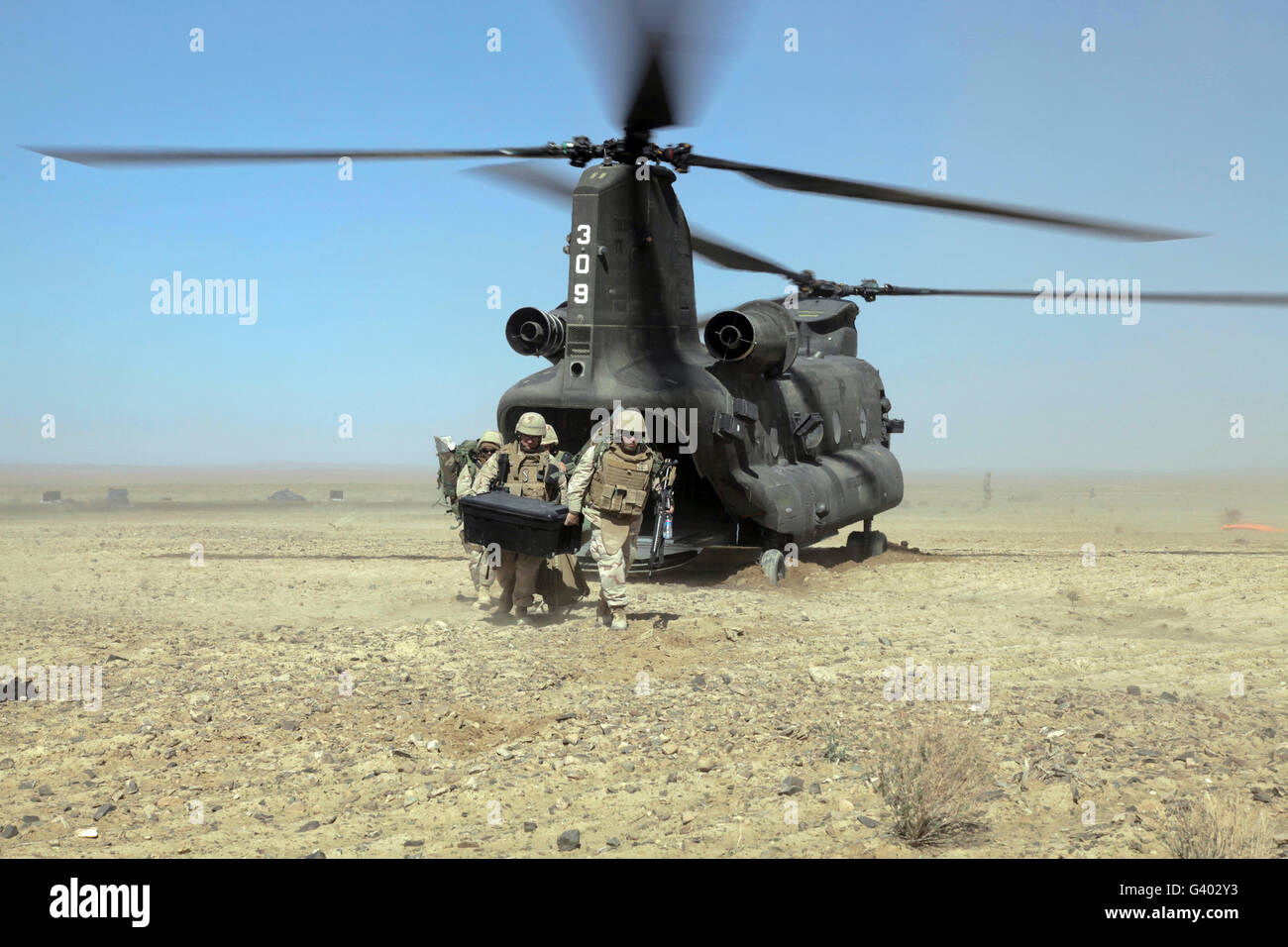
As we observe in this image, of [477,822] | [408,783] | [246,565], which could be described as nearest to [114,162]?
[408,783]

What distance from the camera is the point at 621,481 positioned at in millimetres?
9648

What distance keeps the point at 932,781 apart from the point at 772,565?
7930mm

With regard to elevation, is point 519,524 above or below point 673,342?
below

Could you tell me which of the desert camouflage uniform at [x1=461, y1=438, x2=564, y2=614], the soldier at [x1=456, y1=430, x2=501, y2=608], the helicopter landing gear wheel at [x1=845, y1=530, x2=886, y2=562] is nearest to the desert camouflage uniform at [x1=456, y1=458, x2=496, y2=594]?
the soldier at [x1=456, y1=430, x2=501, y2=608]

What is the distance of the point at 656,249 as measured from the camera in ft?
38.9

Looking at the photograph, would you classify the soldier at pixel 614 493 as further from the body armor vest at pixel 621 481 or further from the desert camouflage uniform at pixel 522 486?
the desert camouflage uniform at pixel 522 486

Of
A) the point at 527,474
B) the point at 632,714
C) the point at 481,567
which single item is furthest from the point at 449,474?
the point at 632,714

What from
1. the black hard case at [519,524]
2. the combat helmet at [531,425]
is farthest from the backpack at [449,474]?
the black hard case at [519,524]

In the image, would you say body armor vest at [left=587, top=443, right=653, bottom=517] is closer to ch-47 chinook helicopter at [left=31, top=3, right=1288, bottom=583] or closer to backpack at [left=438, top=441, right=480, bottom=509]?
ch-47 chinook helicopter at [left=31, top=3, right=1288, bottom=583]

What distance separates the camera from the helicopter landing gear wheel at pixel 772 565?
12.7 m

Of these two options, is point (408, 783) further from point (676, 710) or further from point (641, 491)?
point (641, 491)

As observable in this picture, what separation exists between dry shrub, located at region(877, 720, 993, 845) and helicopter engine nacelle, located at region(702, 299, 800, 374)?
6.90 m

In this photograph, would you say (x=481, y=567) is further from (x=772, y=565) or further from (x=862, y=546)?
(x=862, y=546)

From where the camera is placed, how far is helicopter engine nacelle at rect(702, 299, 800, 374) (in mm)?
12148
